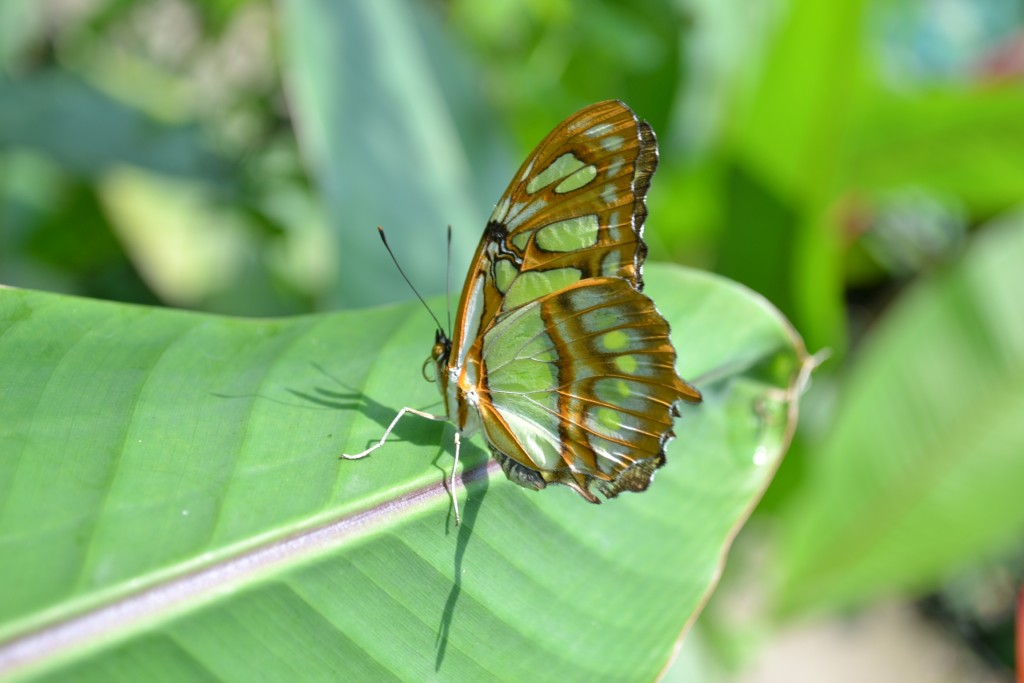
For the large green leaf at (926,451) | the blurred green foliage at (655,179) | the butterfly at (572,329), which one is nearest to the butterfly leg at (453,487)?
the butterfly at (572,329)

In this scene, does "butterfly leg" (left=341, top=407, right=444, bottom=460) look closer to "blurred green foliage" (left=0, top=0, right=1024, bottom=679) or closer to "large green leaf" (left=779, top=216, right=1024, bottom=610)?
"blurred green foliage" (left=0, top=0, right=1024, bottom=679)

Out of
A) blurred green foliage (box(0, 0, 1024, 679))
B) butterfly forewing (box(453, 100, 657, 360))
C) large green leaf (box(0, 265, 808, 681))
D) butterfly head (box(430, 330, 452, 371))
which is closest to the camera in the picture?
large green leaf (box(0, 265, 808, 681))

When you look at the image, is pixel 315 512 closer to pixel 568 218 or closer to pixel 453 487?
pixel 453 487

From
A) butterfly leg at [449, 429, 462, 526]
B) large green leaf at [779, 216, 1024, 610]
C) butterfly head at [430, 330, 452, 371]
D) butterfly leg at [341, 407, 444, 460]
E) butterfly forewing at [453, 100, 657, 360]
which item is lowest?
large green leaf at [779, 216, 1024, 610]

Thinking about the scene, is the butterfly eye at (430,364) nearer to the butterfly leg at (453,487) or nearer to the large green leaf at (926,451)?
the butterfly leg at (453,487)

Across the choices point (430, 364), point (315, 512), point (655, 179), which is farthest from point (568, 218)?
point (655, 179)

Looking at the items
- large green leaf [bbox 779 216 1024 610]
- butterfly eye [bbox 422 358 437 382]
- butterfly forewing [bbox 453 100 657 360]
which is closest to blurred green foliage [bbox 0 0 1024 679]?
large green leaf [bbox 779 216 1024 610]
